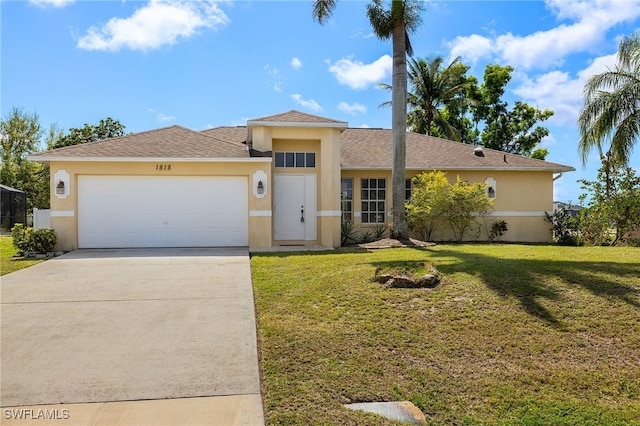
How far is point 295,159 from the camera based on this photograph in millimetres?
15352

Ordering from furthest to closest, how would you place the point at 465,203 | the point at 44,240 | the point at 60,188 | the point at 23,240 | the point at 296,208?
the point at 465,203
the point at 296,208
the point at 60,188
the point at 44,240
the point at 23,240

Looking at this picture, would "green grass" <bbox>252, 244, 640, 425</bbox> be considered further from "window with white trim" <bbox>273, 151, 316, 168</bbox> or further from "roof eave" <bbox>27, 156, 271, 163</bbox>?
"window with white trim" <bbox>273, 151, 316, 168</bbox>

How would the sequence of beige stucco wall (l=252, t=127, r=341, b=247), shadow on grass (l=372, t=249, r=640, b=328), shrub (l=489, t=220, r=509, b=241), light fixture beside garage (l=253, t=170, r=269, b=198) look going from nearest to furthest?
shadow on grass (l=372, t=249, r=640, b=328) → light fixture beside garage (l=253, t=170, r=269, b=198) → beige stucco wall (l=252, t=127, r=341, b=247) → shrub (l=489, t=220, r=509, b=241)

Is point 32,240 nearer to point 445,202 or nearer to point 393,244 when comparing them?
point 393,244

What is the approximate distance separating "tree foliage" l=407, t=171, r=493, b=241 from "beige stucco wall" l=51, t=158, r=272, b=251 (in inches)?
208

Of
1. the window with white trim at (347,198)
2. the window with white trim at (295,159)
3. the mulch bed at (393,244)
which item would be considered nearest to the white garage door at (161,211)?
the window with white trim at (295,159)

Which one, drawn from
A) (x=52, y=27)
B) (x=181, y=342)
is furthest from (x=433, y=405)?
(x=52, y=27)

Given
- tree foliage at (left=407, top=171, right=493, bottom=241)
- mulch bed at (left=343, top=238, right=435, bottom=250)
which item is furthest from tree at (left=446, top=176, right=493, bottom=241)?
mulch bed at (left=343, top=238, right=435, bottom=250)

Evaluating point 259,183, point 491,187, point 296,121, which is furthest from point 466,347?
point 491,187

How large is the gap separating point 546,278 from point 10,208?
26440mm

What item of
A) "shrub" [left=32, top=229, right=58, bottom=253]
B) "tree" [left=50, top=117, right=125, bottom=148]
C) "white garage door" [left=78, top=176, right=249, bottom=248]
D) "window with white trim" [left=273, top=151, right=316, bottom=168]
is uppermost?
"tree" [left=50, top=117, right=125, bottom=148]

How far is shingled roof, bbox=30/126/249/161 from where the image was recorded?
45.0 feet

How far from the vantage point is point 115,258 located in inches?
471

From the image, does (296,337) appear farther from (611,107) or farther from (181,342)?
(611,107)
